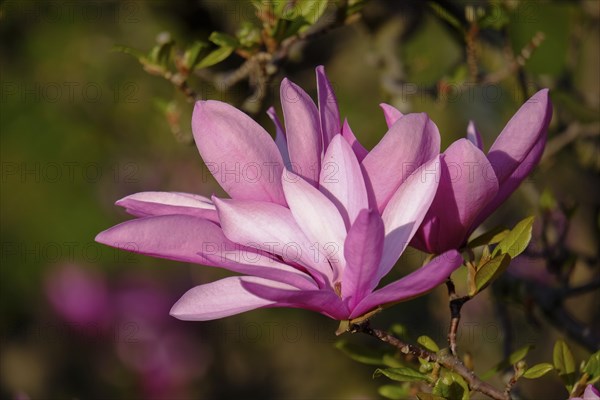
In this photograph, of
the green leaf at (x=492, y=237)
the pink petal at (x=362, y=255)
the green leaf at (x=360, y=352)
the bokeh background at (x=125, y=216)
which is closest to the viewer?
the pink petal at (x=362, y=255)

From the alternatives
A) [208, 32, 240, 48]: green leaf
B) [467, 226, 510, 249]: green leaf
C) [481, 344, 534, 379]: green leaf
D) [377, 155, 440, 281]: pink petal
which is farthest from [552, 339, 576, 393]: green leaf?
[208, 32, 240, 48]: green leaf

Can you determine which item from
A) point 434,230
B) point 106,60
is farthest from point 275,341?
point 434,230

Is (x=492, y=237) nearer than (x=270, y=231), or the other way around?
(x=270, y=231)

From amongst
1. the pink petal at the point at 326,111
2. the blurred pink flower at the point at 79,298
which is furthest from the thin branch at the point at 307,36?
the blurred pink flower at the point at 79,298

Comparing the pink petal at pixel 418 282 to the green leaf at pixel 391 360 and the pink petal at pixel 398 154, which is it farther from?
the green leaf at pixel 391 360

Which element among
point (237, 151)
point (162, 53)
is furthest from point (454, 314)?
point (162, 53)

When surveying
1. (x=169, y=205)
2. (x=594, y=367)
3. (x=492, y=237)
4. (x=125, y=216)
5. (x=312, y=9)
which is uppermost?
(x=312, y=9)

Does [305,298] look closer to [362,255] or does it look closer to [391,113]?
[362,255]
